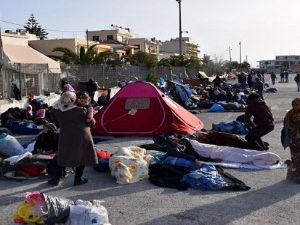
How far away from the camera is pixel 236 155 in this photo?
9156 millimetres

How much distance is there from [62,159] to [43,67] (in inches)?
762

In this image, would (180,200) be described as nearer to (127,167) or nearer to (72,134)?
(127,167)

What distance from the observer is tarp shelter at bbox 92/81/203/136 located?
12.7 metres

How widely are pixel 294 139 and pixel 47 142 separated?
4509 millimetres

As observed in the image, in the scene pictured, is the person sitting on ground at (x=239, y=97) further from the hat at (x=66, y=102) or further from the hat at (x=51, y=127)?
the hat at (x=66, y=102)

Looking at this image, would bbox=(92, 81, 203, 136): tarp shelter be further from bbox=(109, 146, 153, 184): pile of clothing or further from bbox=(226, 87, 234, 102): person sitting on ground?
bbox=(226, 87, 234, 102): person sitting on ground

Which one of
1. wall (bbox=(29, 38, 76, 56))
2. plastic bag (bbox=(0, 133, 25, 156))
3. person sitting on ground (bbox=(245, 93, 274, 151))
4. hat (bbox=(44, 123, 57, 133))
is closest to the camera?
hat (bbox=(44, 123, 57, 133))

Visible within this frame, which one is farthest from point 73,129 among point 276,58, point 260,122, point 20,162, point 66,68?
point 276,58

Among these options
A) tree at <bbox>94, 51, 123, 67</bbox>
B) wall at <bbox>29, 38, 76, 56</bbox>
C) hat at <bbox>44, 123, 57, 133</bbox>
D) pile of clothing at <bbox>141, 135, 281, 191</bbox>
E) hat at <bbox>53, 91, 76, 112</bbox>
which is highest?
wall at <bbox>29, 38, 76, 56</bbox>

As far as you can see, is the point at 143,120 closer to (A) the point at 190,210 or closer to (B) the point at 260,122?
(B) the point at 260,122

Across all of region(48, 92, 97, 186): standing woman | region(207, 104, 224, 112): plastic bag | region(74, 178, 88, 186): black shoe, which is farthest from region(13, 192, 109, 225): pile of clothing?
region(207, 104, 224, 112): plastic bag

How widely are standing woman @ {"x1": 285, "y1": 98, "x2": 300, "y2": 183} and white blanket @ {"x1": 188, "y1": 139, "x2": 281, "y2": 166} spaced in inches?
41.6

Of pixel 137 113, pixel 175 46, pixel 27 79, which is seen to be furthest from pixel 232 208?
pixel 175 46

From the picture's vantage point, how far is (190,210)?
20.8ft
